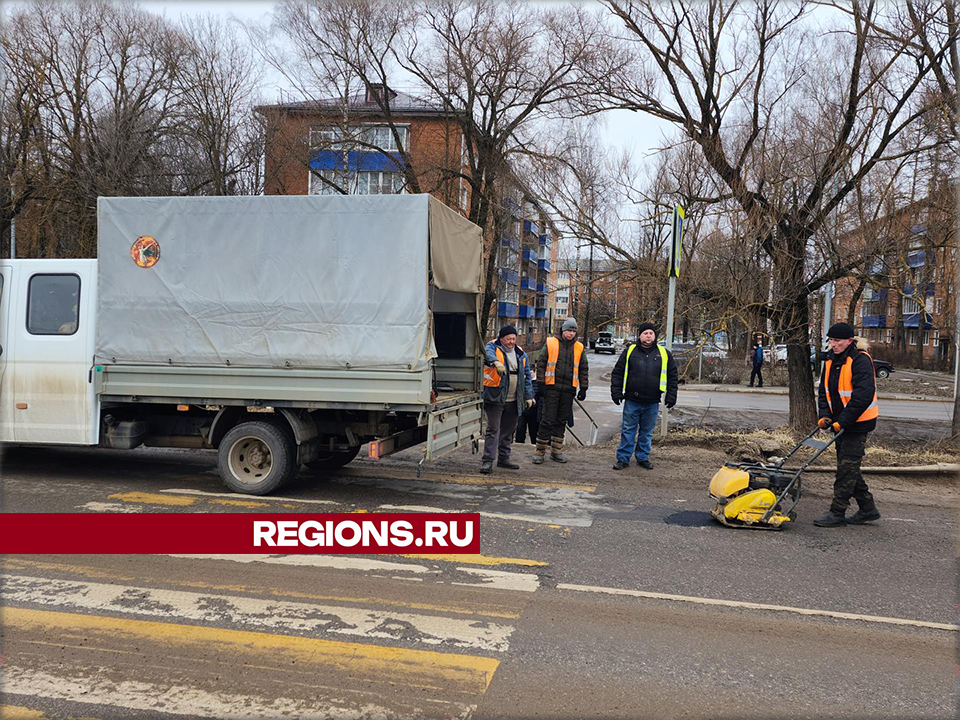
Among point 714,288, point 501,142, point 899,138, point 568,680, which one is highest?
point 501,142

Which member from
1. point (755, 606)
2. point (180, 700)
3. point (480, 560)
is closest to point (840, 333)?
point (755, 606)

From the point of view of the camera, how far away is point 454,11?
20.6 m

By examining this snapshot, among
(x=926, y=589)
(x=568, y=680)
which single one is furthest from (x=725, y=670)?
(x=926, y=589)

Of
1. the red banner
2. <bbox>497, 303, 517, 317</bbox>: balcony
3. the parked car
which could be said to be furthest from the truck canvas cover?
the parked car

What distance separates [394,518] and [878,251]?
28.2ft

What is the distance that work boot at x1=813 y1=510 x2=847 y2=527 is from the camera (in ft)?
21.3

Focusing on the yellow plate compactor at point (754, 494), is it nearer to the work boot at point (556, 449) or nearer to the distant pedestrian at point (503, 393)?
the distant pedestrian at point (503, 393)

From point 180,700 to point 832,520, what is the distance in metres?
5.66

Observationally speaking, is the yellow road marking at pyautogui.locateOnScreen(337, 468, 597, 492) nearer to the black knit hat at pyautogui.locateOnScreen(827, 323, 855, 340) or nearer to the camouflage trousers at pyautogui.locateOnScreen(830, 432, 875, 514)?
the camouflage trousers at pyautogui.locateOnScreen(830, 432, 875, 514)

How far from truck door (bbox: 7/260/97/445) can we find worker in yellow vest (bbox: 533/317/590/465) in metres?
5.30

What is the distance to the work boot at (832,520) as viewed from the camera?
650 cm

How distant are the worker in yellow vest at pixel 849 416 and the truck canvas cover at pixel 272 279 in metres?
3.88

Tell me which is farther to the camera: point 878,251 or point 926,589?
point 878,251

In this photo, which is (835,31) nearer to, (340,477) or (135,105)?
(340,477)
